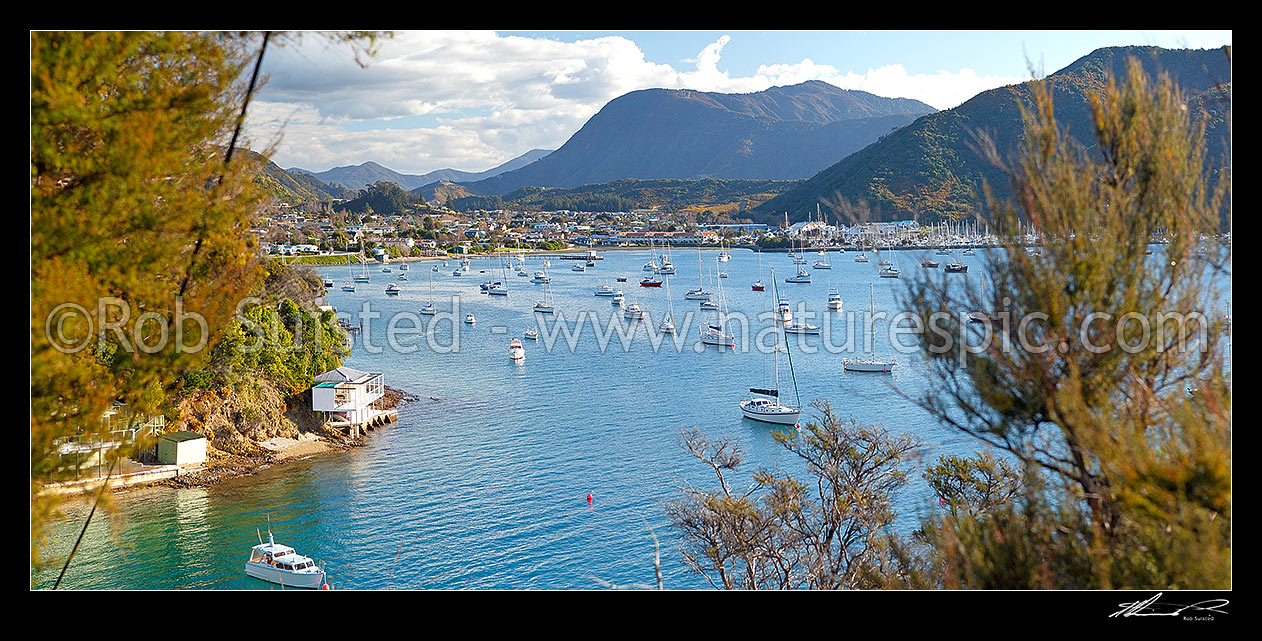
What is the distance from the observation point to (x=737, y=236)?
88.5 m

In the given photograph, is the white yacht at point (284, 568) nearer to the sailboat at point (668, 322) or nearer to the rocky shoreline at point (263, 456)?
the rocky shoreline at point (263, 456)

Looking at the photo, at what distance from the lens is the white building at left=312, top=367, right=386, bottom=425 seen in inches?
879

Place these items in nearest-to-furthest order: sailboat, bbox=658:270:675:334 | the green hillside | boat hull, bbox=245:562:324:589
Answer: boat hull, bbox=245:562:324:589, sailboat, bbox=658:270:675:334, the green hillside

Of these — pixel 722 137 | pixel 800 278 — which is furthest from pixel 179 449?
pixel 722 137

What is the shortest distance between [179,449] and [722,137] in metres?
158

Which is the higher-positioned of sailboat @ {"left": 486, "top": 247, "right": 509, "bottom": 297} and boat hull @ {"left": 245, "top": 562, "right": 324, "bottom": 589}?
sailboat @ {"left": 486, "top": 247, "right": 509, "bottom": 297}

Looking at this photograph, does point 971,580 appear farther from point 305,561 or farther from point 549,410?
point 549,410

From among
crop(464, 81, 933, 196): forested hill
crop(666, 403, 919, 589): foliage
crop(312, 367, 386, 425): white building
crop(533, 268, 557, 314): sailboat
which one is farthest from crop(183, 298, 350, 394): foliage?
crop(464, 81, 933, 196): forested hill

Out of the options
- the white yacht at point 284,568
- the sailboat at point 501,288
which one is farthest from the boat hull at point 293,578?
the sailboat at point 501,288

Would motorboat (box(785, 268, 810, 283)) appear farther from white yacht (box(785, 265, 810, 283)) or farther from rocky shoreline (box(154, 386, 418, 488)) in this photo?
rocky shoreline (box(154, 386, 418, 488))

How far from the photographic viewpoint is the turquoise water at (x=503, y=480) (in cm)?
1419
